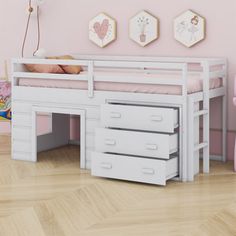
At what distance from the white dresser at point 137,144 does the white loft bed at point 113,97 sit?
8 cm

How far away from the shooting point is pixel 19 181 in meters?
3.48

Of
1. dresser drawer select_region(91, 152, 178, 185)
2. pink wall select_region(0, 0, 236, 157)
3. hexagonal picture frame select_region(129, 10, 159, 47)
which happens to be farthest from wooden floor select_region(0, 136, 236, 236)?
hexagonal picture frame select_region(129, 10, 159, 47)

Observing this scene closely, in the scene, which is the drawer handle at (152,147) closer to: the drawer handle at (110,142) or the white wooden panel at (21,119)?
the drawer handle at (110,142)

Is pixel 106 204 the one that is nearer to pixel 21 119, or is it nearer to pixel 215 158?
pixel 21 119

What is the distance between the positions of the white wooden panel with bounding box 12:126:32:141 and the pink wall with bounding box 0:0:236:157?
3.10 feet

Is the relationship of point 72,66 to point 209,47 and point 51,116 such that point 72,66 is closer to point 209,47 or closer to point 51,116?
point 51,116

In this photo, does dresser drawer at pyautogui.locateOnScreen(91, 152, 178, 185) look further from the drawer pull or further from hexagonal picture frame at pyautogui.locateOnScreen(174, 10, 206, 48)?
hexagonal picture frame at pyautogui.locateOnScreen(174, 10, 206, 48)

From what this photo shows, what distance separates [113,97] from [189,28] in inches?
34.9

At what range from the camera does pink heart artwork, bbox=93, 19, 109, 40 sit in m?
4.49

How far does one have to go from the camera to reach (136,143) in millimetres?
3430

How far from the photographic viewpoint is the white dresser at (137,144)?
3.36m

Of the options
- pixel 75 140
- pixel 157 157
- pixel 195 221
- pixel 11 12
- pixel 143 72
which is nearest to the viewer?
pixel 195 221

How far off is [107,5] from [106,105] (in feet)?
3.99

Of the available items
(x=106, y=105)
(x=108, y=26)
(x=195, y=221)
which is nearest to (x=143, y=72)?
(x=108, y=26)
